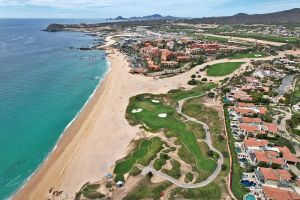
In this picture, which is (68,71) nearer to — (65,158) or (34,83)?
(34,83)

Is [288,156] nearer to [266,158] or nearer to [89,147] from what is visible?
[266,158]

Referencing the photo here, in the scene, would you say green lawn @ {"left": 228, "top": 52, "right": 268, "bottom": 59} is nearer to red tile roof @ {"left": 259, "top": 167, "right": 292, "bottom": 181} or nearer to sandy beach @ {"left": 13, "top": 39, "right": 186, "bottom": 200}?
sandy beach @ {"left": 13, "top": 39, "right": 186, "bottom": 200}

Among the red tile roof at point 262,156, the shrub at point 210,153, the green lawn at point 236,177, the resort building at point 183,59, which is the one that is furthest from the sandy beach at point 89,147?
the resort building at point 183,59

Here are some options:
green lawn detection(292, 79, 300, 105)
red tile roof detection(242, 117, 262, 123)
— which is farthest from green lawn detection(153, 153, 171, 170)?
green lawn detection(292, 79, 300, 105)

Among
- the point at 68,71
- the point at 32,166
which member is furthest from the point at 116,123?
the point at 68,71

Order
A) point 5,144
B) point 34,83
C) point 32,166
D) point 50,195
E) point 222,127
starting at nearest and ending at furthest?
point 50,195 → point 32,166 → point 5,144 → point 222,127 → point 34,83

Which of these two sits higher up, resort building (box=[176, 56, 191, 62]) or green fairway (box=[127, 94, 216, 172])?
resort building (box=[176, 56, 191, 62])
